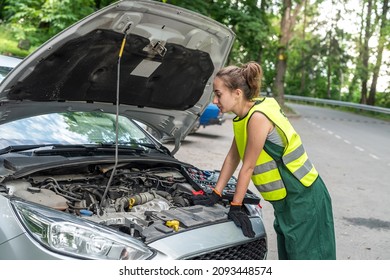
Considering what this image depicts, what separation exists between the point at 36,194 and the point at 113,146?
3.57 feet

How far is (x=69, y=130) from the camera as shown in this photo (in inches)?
162

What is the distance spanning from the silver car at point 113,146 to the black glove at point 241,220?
0.05 m

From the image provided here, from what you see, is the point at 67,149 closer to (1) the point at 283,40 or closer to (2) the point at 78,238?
(2) the point at 78,238

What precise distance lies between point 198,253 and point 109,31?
1760 mm

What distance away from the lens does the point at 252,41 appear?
1680 cm

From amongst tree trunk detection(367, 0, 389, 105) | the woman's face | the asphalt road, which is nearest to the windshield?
the woman's face

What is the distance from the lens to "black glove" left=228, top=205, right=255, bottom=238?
10.5ft

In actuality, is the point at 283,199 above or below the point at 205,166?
above

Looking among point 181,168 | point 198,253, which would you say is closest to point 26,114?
point 181,168

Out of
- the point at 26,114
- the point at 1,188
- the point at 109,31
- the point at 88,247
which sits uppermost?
the point at 109,31

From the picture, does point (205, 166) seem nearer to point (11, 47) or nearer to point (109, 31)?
point (109, 31)

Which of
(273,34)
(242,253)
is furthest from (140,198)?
(273,34)

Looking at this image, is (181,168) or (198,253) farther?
(181,168)

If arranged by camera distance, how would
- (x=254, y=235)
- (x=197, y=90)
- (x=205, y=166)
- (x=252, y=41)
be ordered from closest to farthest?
(x=254, y=235) → (x=197, y=90) → (x=205, y=166) → (x=252, y=41)
